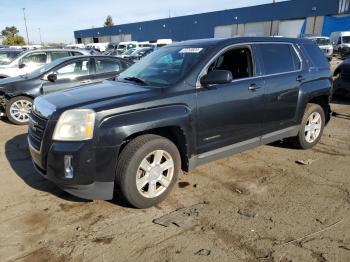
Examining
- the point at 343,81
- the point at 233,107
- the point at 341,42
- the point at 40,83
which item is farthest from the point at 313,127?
the point at 341,42

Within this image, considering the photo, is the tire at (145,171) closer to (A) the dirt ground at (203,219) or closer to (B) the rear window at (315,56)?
(A) the dirt ground at (203,219)

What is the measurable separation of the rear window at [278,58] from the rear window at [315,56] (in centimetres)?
39

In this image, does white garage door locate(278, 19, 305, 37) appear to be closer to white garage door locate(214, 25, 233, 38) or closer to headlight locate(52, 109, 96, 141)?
white garage door locate(214, 25, 233, 38)

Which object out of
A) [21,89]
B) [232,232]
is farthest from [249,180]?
[21,89]

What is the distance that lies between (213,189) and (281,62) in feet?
7.23

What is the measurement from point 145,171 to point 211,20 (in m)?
55.0

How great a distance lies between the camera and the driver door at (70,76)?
7875mm

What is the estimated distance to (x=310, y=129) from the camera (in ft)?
19.0

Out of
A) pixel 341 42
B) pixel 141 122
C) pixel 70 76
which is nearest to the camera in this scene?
pixel 141 122

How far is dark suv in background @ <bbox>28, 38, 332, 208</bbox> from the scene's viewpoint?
3412 mm

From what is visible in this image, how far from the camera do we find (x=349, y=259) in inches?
113

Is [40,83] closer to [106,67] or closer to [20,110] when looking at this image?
[20,110]

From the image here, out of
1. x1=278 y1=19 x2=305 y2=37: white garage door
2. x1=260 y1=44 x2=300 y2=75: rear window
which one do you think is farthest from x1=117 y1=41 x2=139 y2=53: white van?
x1=260 y1=44 x2=300 y2=75: rear window

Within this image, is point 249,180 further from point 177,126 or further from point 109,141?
point 109,141
